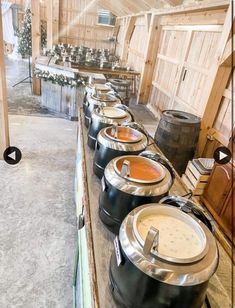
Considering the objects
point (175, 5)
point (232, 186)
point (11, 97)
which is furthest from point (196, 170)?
point (11, 97)

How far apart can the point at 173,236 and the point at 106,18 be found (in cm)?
1246

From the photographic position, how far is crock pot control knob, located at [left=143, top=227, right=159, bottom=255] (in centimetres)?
61

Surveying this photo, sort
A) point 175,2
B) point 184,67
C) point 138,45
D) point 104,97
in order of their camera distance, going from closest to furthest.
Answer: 1. point 104,97
2. point 184,67
3. point 175,2
4. point 138,45

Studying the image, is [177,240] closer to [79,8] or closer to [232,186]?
[232,186]

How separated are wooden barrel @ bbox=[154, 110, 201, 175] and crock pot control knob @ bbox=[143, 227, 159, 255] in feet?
6.37

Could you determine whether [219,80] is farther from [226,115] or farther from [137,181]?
[137,181]

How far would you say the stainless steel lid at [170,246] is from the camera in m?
0.60

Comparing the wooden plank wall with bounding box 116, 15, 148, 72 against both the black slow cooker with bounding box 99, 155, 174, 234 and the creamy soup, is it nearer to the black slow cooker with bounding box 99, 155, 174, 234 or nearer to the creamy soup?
the black slow cooker with bounding box 99, 155, 174, 234

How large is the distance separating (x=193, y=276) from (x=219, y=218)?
1.87 m

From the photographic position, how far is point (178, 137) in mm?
2465

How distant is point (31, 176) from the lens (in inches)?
110

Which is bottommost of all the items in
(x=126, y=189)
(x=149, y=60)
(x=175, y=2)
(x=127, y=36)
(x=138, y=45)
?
(x=126, y=189)

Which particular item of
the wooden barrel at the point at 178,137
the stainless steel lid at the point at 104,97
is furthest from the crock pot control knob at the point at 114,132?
the wooden barrel at the point at 178,137

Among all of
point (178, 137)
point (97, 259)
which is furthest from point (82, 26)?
point (97, 259)
